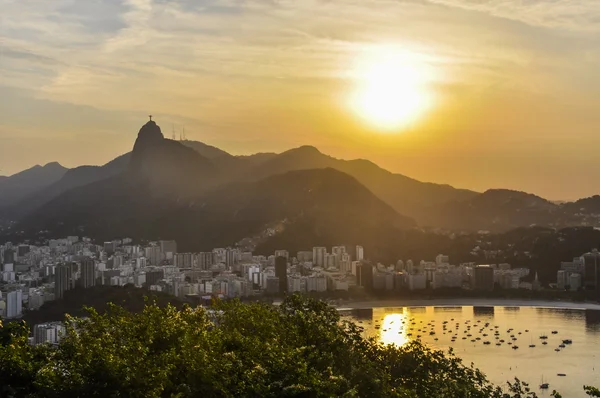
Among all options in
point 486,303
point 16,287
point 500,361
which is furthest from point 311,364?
point 486,303

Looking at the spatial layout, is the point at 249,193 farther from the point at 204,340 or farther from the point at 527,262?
the point at 204,340

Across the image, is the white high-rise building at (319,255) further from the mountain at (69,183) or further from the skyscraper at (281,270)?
the mountain at (69,183)

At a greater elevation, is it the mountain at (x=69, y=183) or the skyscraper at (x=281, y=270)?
the mountain at (x=69, y=183)

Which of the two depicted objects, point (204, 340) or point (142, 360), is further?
point (204, 340)

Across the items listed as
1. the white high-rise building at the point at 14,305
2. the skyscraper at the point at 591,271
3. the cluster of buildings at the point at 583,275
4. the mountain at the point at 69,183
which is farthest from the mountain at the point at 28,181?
the skyscraper at the point at 591,271

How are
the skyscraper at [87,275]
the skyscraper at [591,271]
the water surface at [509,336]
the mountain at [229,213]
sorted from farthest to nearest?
the mountain at [229,213], the skyscraper at [591,271], the skyscraper at [87,275], the water surface at [509,336]

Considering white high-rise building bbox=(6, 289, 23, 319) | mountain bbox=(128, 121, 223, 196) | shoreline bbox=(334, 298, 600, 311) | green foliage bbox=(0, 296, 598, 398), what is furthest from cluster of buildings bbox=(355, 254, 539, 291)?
mountain bbox=(128, 121, 223, 196)

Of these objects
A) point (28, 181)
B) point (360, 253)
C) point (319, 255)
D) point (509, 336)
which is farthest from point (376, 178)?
point (509, 336)

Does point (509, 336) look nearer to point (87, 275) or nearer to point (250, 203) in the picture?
point (87, 275)
